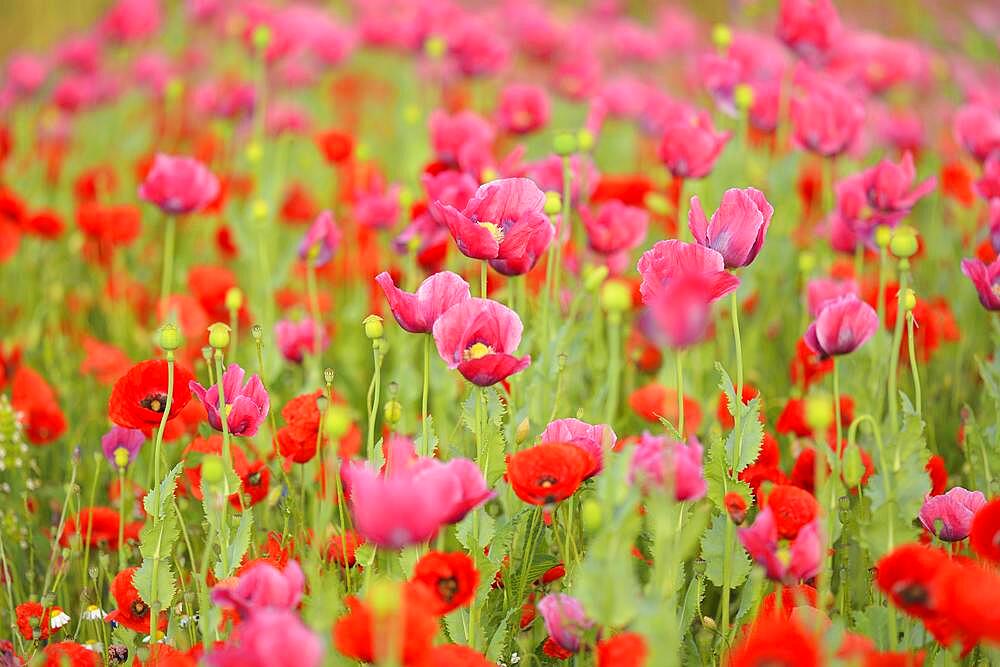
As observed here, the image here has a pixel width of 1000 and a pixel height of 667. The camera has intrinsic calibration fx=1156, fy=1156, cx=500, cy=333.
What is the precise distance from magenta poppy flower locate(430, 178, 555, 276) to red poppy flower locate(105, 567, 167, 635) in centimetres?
59

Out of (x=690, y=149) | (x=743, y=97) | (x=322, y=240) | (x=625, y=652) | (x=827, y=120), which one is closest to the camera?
(x=625, y=652)

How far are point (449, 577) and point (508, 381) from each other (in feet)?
1.88

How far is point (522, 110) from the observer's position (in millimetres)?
2520

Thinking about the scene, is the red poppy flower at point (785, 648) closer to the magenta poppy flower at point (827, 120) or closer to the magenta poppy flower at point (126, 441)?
the magenta poppy flower at point (126, 441)

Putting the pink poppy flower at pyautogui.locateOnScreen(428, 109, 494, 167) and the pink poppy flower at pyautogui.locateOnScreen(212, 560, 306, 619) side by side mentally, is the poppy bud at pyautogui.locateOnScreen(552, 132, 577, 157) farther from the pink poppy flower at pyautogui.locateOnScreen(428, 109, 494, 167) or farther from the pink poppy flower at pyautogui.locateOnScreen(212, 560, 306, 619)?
the pink poppy flower at pyautogui.locateOnScreen(212, 560, 306, 619)

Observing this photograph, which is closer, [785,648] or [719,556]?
[785,648]

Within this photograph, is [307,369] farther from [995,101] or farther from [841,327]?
[995,101]

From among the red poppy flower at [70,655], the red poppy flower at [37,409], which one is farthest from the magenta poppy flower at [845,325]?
the red poppy flower at [37,409]

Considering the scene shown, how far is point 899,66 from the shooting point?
3023 millimetres

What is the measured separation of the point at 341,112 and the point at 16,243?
202cm

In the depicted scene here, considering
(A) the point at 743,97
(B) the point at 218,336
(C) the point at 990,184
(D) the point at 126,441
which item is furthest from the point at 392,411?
(A) the point at 743,97

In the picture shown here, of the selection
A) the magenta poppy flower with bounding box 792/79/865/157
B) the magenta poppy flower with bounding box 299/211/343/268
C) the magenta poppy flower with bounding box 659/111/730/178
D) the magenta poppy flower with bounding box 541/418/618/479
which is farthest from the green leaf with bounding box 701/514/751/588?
the magenta poppy flower with bounding box 792/79/865/157

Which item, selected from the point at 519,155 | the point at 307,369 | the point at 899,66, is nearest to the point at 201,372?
the point at 307,369

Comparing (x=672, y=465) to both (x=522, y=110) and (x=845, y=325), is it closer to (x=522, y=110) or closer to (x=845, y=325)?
(x=845, y=325)
